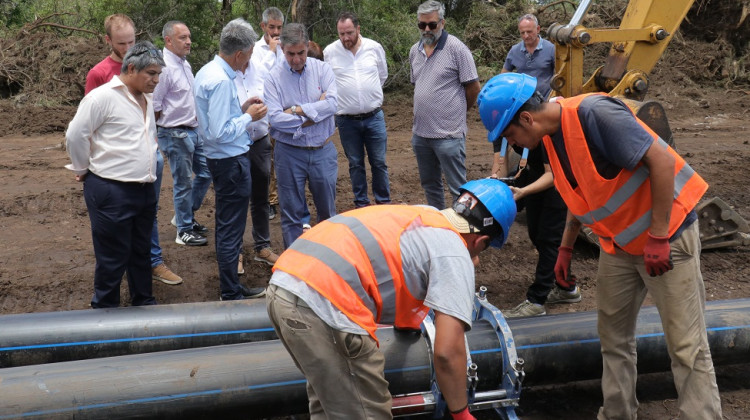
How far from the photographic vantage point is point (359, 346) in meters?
2.64

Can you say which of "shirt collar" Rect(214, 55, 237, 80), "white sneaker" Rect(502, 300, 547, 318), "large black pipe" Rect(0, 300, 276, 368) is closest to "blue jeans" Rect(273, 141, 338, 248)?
"shirt collar" Rect(214, 55, 237, 80)

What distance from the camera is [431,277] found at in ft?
8.57

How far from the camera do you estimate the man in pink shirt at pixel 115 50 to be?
5.32 meters

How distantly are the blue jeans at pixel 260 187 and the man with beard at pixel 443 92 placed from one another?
1418 millimetres

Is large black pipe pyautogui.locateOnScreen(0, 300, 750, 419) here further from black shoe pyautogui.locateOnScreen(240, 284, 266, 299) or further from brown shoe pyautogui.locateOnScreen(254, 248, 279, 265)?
brown shoe pyautogui.locateOnScreen(254, 248, 279, 265)

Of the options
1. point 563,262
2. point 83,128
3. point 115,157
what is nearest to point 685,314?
point 563,262

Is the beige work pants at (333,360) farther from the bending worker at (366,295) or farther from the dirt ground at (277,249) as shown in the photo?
the dirt ground at (277,249)

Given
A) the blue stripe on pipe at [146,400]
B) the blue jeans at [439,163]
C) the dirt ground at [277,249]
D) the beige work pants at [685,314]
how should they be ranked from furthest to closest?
the blue jeans at [439,163]
the dirt ground at [277,249]
the beige work pants at [685,314]
the blue stripe on pipe at [146,400]

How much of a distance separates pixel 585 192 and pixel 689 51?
40.1 ft

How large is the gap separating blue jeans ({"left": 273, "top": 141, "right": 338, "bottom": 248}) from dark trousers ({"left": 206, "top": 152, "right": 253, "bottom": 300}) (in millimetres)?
587

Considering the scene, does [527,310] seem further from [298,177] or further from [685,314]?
[298,177]

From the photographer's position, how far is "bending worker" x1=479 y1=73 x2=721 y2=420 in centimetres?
307

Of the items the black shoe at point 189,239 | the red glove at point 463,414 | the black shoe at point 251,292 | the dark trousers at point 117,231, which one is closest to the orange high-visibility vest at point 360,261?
the red glove at point 463,414

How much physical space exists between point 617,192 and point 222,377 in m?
2.12
